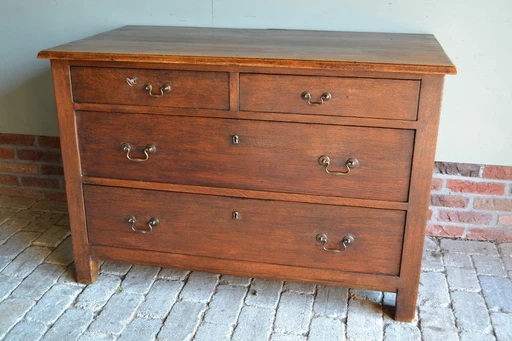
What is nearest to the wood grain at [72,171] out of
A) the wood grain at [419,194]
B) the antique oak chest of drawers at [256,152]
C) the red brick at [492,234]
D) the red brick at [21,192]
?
the antique oak chest of drawers at [256,152]

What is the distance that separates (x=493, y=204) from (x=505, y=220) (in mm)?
98

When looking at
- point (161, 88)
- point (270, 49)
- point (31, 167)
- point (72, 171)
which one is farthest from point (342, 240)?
point (31, 167)

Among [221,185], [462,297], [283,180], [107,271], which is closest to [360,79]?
[283,180]

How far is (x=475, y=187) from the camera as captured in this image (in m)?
2.58

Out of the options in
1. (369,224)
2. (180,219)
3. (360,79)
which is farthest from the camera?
(180,219)

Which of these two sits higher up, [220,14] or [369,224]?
[220,14]

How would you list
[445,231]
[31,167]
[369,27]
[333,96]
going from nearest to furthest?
[333,96], [369,27], [445,231], [31,167]

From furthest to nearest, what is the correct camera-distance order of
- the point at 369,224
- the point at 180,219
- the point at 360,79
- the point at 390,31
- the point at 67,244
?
1. the point at 67,244
2. the point at 390,31
3. the point at 180,219
4. the point at 369,224
5. the point at 360,79

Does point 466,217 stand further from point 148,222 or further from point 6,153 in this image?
point 6,153

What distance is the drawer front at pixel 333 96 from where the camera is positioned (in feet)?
6.06

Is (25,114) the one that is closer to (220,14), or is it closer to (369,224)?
(220,14)

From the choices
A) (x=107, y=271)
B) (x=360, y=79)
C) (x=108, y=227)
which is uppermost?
(x=360, y=79)

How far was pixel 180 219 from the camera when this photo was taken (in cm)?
215

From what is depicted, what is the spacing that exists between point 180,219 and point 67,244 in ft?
2.44
